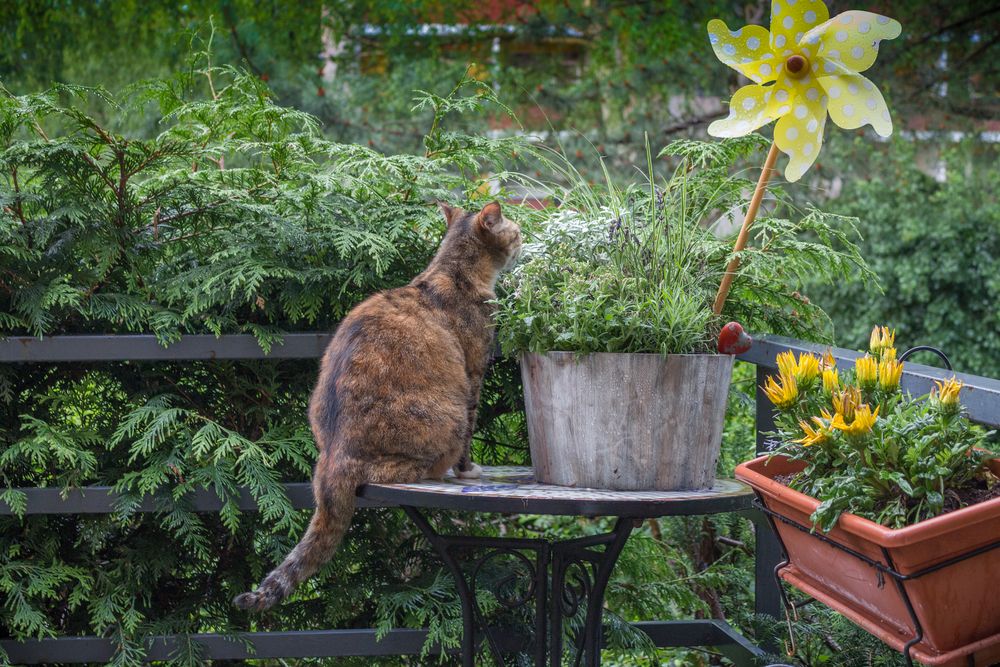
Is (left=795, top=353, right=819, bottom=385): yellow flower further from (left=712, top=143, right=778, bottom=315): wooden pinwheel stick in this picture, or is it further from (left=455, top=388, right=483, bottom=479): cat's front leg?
(left=455, top=388, right=483, bottom=479): cat's front leg

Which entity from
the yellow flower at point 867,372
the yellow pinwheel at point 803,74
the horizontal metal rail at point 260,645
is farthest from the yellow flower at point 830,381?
the horizontal metal rail at point 260,645

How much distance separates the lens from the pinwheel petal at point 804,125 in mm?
1719

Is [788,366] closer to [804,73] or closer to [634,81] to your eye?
[804,73]

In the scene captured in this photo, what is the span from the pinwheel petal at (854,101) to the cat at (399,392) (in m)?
0.75

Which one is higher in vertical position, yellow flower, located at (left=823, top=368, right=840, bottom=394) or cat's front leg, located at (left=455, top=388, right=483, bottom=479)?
yellow flower, located at (left=823, top=368, right=840, bottom=394)

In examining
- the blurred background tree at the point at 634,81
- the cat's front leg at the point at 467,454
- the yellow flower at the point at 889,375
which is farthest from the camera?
the blurred background tree at the point at 634,81

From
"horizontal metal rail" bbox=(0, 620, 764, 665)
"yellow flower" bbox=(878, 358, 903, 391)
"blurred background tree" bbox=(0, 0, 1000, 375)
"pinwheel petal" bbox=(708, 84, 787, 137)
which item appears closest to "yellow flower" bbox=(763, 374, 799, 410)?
"yellow flower" bbox=(878, 358, 903, 391)

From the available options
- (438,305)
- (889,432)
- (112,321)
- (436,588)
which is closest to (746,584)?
(436,588)

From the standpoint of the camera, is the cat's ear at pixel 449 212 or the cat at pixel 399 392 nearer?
the cat at pixel 399 392

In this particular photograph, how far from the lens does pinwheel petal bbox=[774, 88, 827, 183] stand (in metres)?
1.72

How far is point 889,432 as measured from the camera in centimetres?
129

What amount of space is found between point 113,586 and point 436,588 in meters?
0.74

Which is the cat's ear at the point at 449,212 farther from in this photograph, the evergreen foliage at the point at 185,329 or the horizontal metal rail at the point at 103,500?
the horizontal metal rail at the point at 103,500

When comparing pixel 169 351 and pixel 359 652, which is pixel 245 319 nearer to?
pixel 169 351
